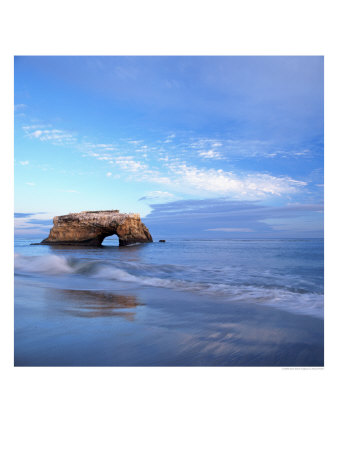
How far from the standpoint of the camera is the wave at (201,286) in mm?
3706

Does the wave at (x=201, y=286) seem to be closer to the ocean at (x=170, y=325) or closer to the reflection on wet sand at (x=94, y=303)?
the ocean at (x=170, y=325)

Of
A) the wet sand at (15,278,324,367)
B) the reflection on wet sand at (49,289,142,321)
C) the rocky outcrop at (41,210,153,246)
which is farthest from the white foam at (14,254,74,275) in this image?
the rocky outcrop at (41,210,153,246)

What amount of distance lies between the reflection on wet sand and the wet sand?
0.01 meters

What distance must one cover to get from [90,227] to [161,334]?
24184 millimetres

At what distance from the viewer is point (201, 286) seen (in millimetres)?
4973

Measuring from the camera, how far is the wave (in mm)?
3706

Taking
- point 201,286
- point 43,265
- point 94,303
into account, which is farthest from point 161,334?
point 43,265

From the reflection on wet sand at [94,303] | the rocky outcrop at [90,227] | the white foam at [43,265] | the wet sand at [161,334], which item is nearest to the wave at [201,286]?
the white foam at [43,265]

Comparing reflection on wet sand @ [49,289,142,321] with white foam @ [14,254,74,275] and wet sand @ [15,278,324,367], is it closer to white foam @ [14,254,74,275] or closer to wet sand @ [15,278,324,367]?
wet sand @ [15,278,324,367]

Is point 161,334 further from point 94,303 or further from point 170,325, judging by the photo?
point 94,303

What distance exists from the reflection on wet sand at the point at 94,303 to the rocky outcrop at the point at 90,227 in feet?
68.3

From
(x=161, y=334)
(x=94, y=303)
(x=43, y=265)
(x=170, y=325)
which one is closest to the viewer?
(x=161, y=334)
